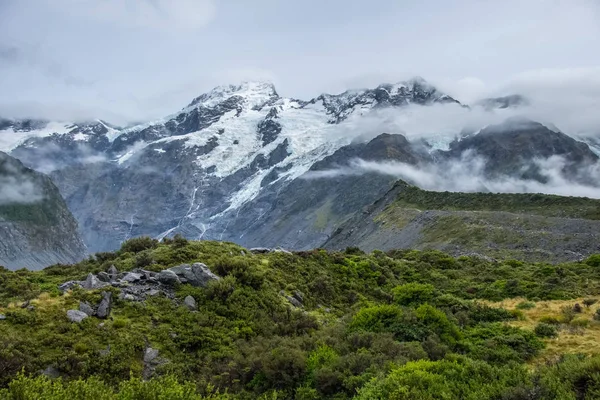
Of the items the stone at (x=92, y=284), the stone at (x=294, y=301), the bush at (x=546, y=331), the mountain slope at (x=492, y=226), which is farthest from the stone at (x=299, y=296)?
the mountain slope at (x=492, y=226)

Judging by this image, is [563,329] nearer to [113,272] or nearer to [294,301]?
[294,301]

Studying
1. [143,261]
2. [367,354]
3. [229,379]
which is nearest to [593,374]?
[367,354]

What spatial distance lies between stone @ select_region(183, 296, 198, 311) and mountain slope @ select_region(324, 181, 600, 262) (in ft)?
156

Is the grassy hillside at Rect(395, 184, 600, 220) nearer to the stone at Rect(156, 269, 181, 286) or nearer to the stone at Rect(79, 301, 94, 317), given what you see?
the stone at Rect(156, 269, 181, 286)

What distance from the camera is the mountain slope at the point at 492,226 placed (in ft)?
193

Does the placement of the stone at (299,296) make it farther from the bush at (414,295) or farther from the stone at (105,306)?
the stone at (105,306)

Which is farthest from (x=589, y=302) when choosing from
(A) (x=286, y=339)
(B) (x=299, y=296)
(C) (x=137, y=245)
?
(C) (x=137, y=245)

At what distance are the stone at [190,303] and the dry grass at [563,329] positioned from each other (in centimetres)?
1441

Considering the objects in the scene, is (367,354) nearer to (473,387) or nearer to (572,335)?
(473,387)

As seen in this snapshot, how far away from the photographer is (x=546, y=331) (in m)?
20.0

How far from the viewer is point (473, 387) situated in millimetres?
12578

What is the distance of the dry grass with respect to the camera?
17.7 meters

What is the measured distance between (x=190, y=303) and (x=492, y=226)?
61.6 metres

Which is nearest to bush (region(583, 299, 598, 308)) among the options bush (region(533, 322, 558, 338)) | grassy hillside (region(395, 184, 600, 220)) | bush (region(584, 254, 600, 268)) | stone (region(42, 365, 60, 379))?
bush (region(533, 322, 558, 338))
